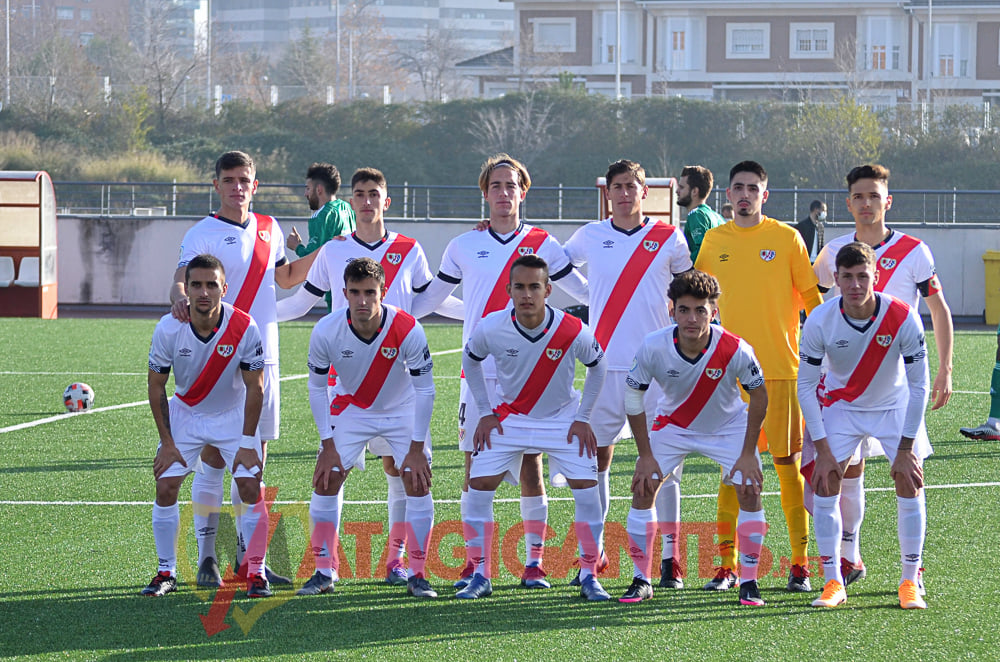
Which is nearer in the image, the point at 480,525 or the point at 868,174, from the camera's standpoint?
the point at 480,525

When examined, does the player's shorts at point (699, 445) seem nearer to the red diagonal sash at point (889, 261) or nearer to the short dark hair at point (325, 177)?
the red diagonal sash at point (889, 261)

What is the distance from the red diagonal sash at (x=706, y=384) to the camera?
18.0ft

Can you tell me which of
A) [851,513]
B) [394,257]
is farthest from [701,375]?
[394,257]

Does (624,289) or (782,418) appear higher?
(624,289)

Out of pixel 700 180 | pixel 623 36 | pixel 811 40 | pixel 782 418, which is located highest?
pixel 623 36

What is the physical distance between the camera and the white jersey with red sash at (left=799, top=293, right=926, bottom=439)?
5.38 meters

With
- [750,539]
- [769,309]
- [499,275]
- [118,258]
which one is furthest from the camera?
[118,258]

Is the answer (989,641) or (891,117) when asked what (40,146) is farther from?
(989,641)

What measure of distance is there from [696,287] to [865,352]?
81cm

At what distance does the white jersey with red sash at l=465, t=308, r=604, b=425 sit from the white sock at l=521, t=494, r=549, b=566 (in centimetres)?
43

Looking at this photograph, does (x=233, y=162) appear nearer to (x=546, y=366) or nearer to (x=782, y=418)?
(x=546, y=366)

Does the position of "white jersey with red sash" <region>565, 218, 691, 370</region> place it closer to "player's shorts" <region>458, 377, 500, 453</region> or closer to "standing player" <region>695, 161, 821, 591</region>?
"standing player" <region>695, 161, 821, 591</region>

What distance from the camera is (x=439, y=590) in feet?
18.8

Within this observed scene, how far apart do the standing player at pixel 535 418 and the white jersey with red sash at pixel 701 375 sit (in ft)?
0.85
